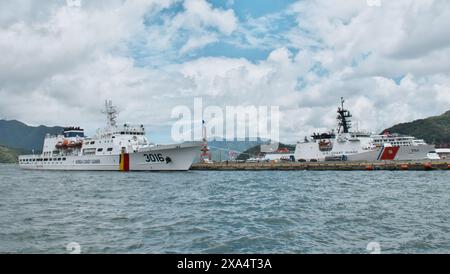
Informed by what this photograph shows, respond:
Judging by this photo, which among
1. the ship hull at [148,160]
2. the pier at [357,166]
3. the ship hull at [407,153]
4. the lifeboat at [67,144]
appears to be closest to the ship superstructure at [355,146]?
the ship hull at [407,153]

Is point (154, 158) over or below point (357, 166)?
over

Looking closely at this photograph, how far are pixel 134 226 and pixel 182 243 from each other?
340 cm

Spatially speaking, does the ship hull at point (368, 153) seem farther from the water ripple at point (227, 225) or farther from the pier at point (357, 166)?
the water ripple at point (227, 225)

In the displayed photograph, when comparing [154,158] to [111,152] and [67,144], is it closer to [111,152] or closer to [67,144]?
[111,152]

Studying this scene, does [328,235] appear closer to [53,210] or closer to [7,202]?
[53,210]

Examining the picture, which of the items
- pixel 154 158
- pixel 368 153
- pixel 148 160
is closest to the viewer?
pixel 154 158

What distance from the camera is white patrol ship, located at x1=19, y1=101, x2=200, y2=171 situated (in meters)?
60.3

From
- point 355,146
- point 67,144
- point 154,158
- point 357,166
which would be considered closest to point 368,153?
point 355,146

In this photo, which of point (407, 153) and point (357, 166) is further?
point (407, 153)

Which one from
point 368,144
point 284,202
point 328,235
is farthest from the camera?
point 368,144

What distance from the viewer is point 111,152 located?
67.6 metres

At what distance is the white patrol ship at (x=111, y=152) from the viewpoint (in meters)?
60.3

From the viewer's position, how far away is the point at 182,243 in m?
12.1
